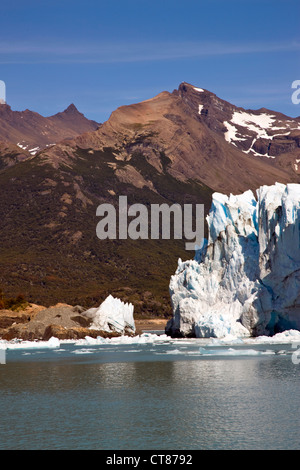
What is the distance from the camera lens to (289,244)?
61594 mm

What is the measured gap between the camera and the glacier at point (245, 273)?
61938 mm

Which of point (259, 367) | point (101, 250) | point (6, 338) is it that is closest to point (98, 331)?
point (6, 338)

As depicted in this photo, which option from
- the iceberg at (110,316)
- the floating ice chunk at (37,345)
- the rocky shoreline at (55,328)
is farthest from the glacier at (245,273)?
the floating ice chunk at (37,345)

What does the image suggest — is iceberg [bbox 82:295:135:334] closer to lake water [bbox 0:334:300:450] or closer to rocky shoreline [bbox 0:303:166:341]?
rocky shoreline [bbox 0:303:166:341]

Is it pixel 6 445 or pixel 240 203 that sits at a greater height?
pixel 240 203

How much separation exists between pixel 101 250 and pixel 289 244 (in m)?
125

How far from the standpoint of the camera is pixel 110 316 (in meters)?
82.2

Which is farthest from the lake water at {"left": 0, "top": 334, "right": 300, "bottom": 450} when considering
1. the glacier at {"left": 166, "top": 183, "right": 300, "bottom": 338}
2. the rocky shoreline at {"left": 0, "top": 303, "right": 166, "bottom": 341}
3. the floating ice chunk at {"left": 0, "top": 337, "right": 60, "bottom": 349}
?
the rocky shoreline at {"left": 0, "top": 303, "right": 166, "bottom": 341}

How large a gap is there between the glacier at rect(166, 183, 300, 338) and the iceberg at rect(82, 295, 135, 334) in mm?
8256

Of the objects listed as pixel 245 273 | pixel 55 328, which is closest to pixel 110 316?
pixel 55 328

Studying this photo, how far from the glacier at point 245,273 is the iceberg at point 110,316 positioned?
8.26 metres

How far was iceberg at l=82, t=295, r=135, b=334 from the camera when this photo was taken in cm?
8156

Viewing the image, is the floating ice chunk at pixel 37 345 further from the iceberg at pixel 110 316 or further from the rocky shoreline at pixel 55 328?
the iceberg at pixel 110 316
